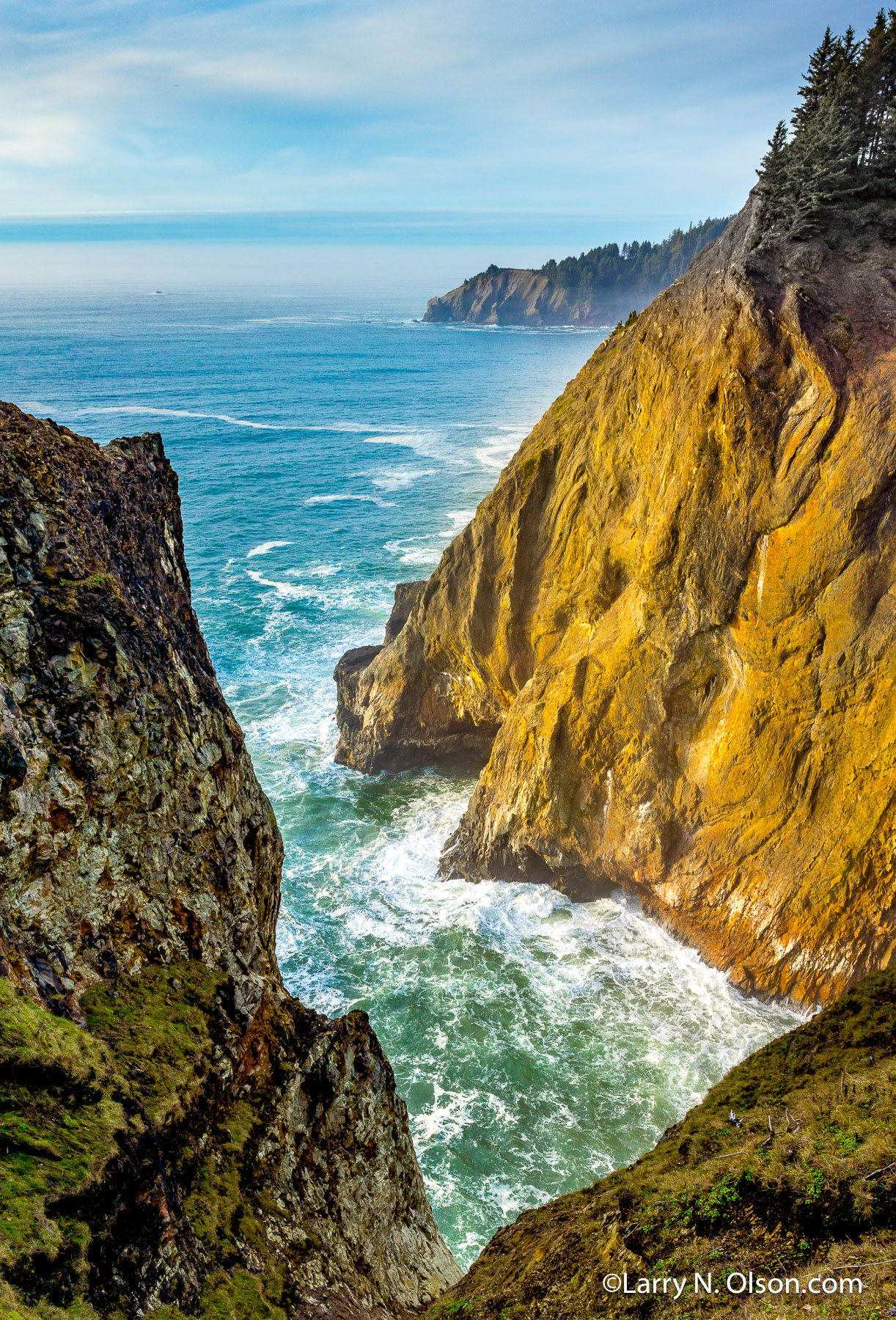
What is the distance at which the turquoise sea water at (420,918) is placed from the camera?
2019 cm

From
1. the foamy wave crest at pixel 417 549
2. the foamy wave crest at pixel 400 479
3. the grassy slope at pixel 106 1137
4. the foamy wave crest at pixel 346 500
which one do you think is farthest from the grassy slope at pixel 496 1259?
the foamy wave crest at pixel 400 479

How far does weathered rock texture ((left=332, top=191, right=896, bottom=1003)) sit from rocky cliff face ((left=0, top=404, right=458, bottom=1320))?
1455 cm

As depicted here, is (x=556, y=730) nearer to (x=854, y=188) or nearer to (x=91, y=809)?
(x=91, y=809)

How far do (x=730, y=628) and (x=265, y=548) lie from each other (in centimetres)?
4591

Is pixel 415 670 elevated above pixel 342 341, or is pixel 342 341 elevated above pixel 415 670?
pixel 342 341

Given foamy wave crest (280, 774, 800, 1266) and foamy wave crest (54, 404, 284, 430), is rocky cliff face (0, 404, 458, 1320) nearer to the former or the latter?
foamy wave crest (280, 774, 800, 1266)

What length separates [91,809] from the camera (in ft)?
30.7

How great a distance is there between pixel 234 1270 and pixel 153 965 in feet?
12.2

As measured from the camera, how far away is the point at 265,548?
59.7m

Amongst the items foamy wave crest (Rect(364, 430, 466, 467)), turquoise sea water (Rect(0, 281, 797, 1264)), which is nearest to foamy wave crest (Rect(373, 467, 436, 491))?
turquoise sea water (Rect(0, 281, 797, 1264))

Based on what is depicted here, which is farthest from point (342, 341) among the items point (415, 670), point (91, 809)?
point (91, 809)

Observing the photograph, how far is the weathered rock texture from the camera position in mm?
19828

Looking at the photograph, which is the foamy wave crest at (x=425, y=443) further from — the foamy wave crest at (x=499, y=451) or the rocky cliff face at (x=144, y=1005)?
the rocky cliff face at (x=144, y=1005)

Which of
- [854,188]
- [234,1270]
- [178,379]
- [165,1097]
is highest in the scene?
[178,379]
